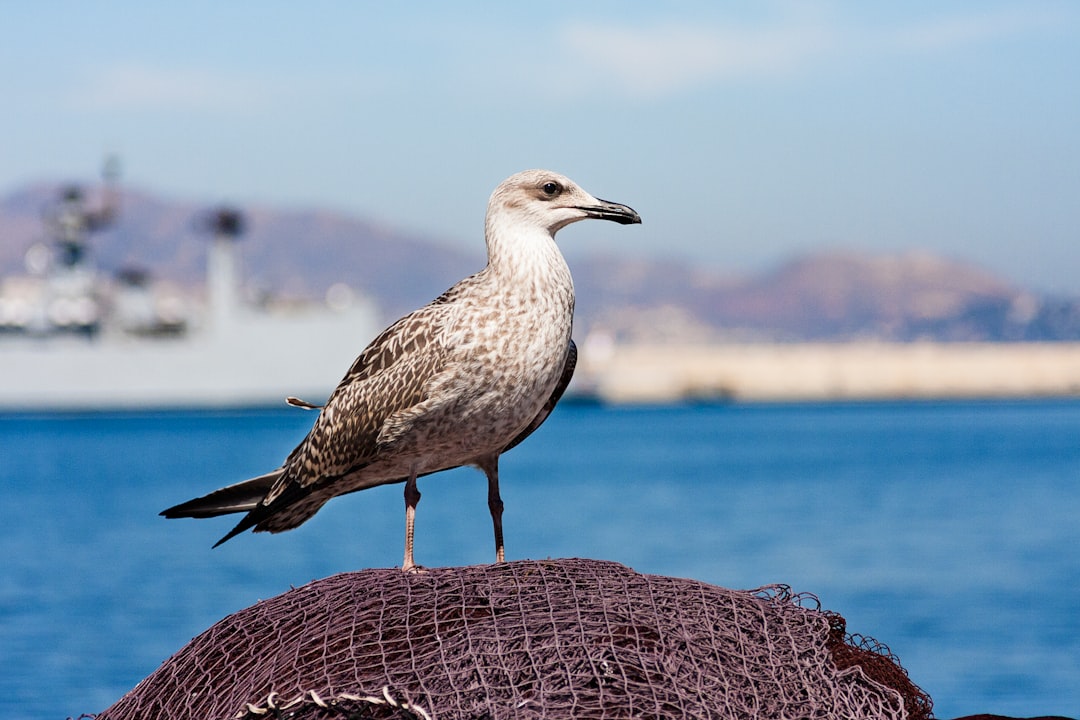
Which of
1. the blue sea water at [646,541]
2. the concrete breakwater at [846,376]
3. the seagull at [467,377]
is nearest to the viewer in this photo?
the seagull at [467,377]

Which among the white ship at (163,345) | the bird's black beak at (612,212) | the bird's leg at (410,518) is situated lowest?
the bird's leg at (410,518)

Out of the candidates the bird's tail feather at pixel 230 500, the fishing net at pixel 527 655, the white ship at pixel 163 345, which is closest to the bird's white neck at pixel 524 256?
the fishing net at pixel 527 655

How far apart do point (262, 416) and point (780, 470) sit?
73.1m

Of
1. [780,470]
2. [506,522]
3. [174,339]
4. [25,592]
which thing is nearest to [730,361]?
[174,339]

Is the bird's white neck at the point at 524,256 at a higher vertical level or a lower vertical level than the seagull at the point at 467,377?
higher

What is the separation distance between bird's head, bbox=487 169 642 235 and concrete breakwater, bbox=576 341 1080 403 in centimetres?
16400

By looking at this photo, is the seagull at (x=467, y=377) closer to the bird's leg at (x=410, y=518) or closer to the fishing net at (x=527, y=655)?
the bird's leg at (x=410, y=518)

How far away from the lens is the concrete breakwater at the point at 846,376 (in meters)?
173

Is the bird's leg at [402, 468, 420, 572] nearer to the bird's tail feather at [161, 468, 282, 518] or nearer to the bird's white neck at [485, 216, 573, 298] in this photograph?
the bird's tail feather at [161, 468, 282, 518]

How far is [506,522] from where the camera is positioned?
47.9m

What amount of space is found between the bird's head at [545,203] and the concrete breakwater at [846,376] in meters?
164

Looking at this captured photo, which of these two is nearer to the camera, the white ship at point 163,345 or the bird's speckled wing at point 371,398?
the bird's speckled wing at point 371,398

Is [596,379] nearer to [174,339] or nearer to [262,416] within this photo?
[262,416]

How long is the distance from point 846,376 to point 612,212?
170542mm
